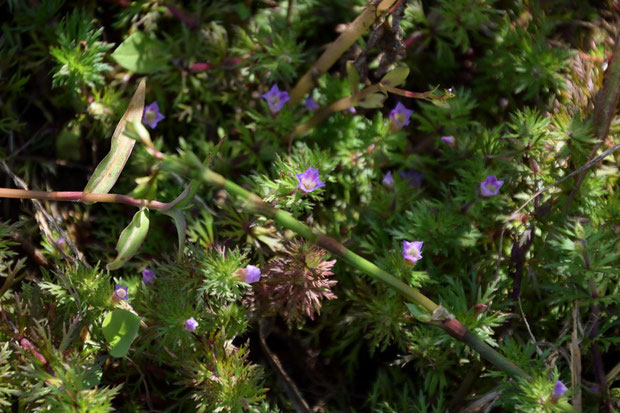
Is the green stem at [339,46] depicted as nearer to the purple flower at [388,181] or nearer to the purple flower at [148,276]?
the purple flower at [388,181]

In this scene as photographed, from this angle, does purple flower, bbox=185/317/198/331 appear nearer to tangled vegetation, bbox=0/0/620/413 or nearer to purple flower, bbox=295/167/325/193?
tangled vegetation, bbox=0/0/620/413

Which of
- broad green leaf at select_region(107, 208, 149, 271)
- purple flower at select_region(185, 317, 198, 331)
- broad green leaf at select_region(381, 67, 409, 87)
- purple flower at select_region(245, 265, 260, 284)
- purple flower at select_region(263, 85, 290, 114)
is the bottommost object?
purple flower at select_region(185, 317, 198, 331)

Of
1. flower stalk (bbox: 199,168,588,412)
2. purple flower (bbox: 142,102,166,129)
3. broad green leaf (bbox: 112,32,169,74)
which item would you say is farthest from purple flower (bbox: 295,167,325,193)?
broad green leaf (bbox: 112,32,169,74)

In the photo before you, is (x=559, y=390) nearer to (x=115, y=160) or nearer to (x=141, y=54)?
(x=115, y=160)

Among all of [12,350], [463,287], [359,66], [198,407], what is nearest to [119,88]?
[359,66]

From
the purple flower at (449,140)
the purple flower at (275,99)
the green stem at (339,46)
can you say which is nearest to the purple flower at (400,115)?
the purple flower at (449,140)

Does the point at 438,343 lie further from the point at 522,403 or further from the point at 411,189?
the point at 411,189

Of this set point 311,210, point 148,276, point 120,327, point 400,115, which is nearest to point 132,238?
point 120,327
